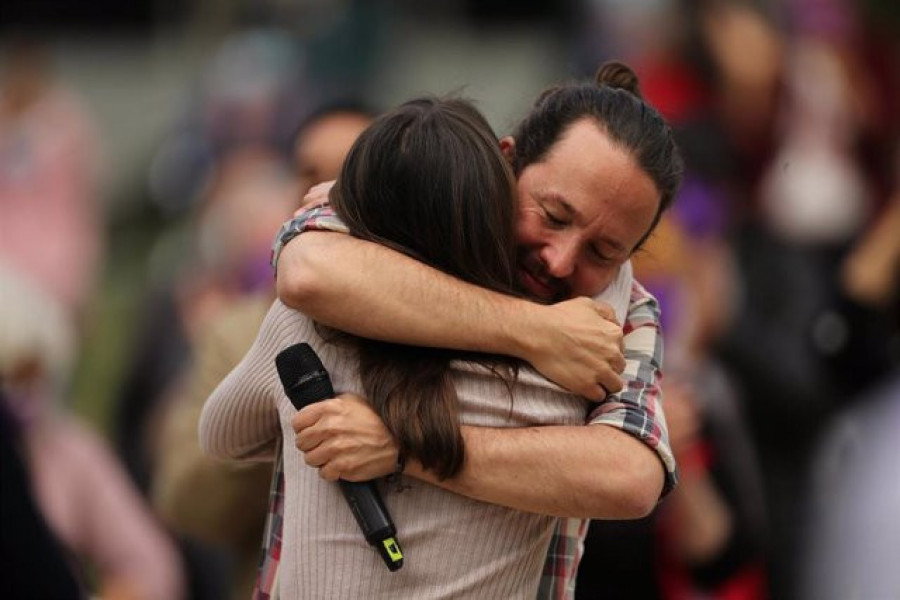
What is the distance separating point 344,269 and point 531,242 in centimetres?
30

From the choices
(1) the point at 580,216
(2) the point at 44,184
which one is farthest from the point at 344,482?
(2) the point at 44,184

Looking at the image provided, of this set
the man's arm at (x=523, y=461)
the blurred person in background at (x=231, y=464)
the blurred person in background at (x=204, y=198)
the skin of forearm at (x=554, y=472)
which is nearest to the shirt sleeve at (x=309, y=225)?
the man's arm at (x=523, y=461)

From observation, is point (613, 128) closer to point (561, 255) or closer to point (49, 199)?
point (561, 255)

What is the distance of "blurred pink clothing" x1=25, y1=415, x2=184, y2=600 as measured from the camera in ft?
17.4

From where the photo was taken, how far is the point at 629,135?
2891mm

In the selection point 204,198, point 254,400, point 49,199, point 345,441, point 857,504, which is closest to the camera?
point 345,441

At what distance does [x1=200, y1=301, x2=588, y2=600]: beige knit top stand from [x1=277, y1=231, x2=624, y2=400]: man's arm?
0.21ft

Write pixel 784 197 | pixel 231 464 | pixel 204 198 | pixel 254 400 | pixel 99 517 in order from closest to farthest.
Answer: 1. pixel 254 400
2. pixel 231 464
3. pixel 99 517
4. pixel 784 197
5. pixel 204 198

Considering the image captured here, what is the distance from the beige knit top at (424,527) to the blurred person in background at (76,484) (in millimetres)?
2497

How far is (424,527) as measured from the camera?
280 centimetres

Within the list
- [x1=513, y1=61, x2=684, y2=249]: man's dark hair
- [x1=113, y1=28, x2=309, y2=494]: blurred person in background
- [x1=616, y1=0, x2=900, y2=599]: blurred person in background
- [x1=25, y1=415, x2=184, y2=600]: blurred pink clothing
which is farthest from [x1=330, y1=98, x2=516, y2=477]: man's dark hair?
[x1=25, y1=415, x2=184, y2=600]: blurred pink clothing

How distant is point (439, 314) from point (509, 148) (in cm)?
36

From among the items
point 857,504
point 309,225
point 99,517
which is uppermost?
point 309,225

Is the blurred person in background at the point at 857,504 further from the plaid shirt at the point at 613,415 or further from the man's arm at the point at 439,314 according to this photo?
the man's arm at the point at 439,314
